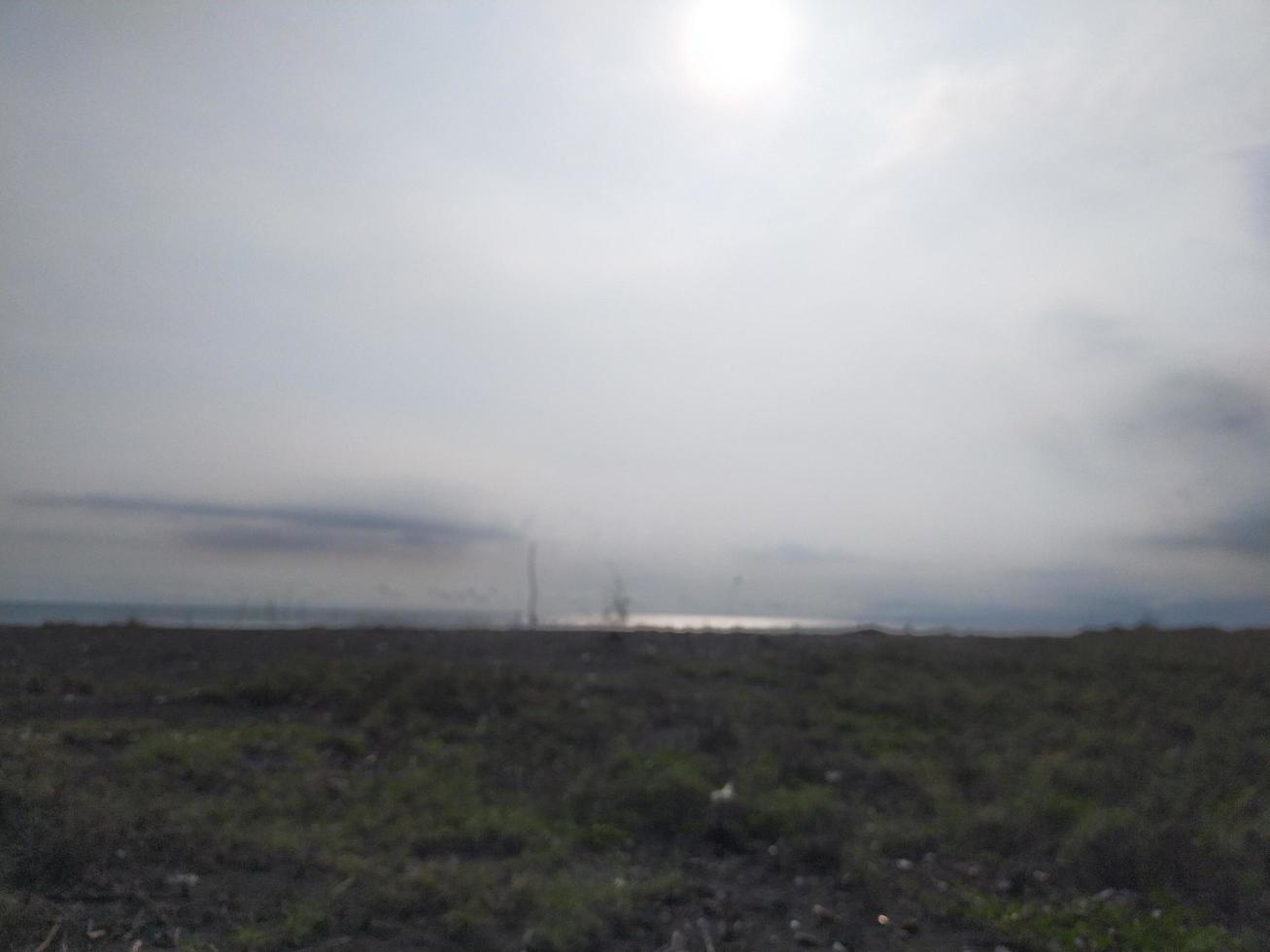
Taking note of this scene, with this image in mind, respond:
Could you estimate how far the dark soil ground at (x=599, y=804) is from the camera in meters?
6.00

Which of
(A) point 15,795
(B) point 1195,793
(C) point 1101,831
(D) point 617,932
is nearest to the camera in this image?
(D) point 617,932

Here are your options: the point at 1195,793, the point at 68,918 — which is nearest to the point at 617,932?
the point at 68,918

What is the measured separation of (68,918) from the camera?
5.23m

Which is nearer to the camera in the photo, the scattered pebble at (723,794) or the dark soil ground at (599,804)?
the dark soil ground at (599,804)

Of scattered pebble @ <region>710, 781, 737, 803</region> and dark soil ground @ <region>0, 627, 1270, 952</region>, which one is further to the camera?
scattered pebble @ <region>710, 781, 737, 803</region>

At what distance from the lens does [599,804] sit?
28.2 feet

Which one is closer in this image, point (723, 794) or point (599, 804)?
point (599, 804)

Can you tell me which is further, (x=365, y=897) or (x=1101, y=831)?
(x=1101, y=831)

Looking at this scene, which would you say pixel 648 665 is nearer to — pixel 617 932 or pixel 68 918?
pixel 617 932

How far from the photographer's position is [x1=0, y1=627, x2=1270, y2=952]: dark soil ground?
6.00 metres

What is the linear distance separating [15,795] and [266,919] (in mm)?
2198

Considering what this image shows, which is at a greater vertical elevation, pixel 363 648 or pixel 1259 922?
pixel 363 648

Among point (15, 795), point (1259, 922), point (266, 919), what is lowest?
point (1259, 922)

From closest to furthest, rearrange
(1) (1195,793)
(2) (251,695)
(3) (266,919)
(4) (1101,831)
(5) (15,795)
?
(3) (266,919), (5) (15,795), (4) (1101,831), (1) (1195,793), (2) (251,695)
